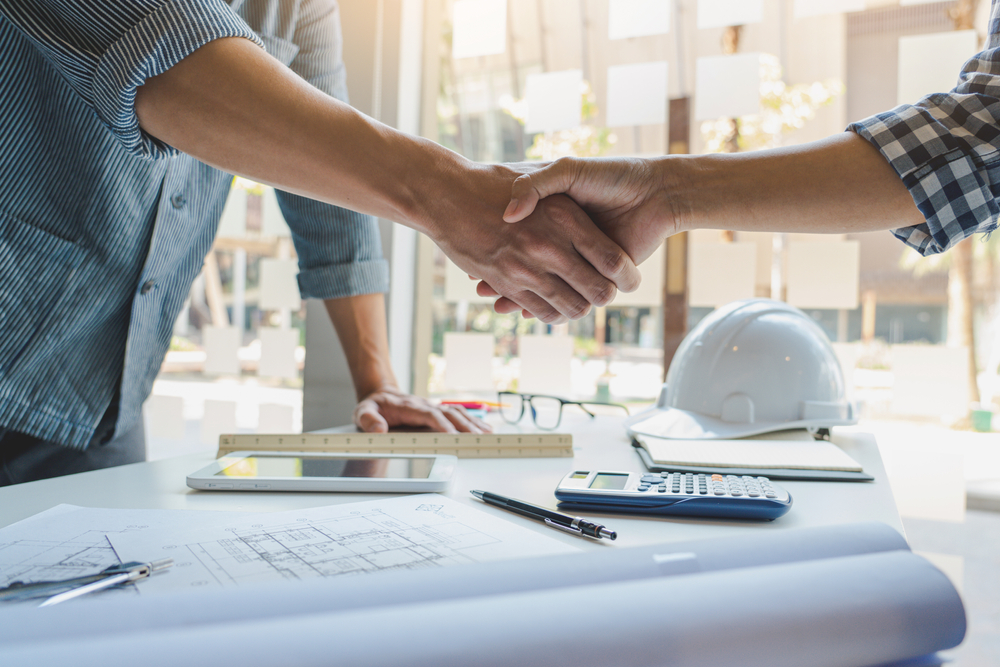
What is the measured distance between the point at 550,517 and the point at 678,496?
124mm

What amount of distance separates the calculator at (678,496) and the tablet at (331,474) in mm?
157

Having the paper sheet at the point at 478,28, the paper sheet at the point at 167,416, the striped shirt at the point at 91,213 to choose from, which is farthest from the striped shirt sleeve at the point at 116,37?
the paper sheet at the point at 167,416

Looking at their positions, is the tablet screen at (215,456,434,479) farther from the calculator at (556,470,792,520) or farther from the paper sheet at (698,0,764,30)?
the paper sheet at (698,0,764,30)

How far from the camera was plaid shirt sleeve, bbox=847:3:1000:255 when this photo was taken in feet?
2.42

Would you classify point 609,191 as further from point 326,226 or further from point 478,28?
point 478,28

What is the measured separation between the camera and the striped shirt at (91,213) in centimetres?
64

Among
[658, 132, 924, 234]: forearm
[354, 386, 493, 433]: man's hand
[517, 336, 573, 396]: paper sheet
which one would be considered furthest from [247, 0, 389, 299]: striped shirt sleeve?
[658, 132, 924, 234]: forearm

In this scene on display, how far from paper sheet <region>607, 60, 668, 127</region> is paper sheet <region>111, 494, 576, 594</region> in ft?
4.23

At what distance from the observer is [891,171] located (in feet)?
2.56

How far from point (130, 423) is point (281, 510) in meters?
0.65

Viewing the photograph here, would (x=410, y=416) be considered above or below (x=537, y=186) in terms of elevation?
below

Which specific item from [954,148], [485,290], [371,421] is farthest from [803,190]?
[371,421]

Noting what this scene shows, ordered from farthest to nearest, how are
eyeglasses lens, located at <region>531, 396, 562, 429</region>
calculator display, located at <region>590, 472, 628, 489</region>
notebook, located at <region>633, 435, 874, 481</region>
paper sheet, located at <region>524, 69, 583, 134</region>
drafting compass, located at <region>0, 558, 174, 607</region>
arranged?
1. paper sheet, located at <region>524, 69, 583, 134</region>
2. eyeglasses lens, located at <region>531, 396, 562, 429</region>
3. notebook, located at <region>633, 435, 874, 481</region>
4. calculator display, located at <region>590, 472, 628, 489</region>
5. drafting compass, located at <region>0, 558, 174, 607</region>

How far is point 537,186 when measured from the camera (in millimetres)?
922
